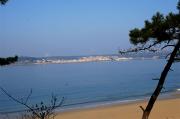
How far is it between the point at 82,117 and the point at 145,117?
16.6 meters

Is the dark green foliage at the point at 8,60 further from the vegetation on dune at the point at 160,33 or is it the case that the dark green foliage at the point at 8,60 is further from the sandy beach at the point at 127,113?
the sandy beach at the point at 127,113

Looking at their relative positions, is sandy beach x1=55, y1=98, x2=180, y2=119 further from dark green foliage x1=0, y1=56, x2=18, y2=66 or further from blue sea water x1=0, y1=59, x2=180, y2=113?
dark green foliage x1=0, y1=56, x2=18, y2=66

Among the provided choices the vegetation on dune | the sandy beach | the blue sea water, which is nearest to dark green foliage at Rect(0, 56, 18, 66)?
the vegetation on dune

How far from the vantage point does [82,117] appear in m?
27.1

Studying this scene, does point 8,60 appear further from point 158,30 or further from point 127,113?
point 127,113

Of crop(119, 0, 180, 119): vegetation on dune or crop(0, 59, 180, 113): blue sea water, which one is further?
crop(0, 59, 180, 113): blue sea water


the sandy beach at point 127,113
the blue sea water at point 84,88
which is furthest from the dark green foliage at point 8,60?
the blue sea water at point 84,88

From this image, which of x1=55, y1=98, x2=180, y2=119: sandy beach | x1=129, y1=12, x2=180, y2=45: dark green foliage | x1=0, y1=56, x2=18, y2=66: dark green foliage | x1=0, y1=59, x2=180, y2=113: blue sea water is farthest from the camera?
x1=0, y1=59, x2=180, y2=113: blue sea water

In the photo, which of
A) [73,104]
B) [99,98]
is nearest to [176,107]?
[73,104]

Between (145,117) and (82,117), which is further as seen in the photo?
(82,117)

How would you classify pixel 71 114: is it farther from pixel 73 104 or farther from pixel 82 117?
pixel 73 104

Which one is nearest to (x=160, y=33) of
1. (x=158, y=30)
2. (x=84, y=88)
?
(x=158, y=30)

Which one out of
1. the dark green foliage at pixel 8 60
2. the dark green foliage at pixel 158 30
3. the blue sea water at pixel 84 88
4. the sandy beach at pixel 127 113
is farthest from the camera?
the blue sea water at pixel 84 88

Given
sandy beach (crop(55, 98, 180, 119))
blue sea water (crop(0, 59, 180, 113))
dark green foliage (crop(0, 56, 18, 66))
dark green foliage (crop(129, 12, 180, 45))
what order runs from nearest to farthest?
dark green foliage (crop(0, 56, 18, 66)) → dark green foliage (crop(129, 12, 180, 45)) → sandy beach (crop(55, 98, 180, 119)) → blue sea water (crop(0, 59, 180, 113))
